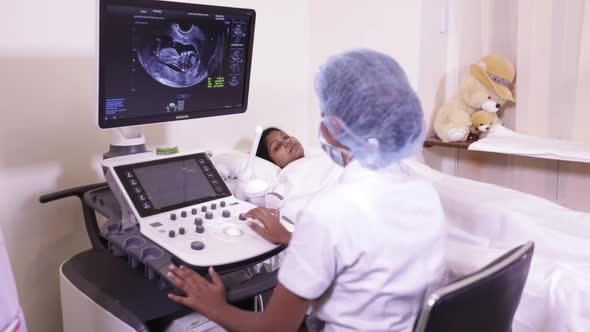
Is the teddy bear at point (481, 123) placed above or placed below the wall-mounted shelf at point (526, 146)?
above

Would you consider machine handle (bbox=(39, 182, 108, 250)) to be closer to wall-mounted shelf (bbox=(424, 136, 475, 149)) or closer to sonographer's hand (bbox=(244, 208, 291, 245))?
sonographer's hand (bbox=(244, 208, 291, 245))

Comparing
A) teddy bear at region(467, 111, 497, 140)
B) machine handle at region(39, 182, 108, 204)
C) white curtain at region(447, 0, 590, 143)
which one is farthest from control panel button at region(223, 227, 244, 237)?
white curtain at region(447, 0, 590, 143)

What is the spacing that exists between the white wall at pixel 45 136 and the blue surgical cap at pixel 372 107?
775 mm

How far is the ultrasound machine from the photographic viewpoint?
123 centimetres

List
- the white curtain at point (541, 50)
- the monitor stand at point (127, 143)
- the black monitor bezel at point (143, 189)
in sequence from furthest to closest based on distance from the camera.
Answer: the white curtain at point (541, 50), the monitor stand at point (127, 143), the black monitor bezel at point (143, 189)

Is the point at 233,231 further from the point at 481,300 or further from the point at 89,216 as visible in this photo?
the point at 481,300

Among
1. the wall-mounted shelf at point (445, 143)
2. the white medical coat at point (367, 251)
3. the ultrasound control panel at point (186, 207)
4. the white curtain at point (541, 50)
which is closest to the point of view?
the white medical coat at point (367, 251)

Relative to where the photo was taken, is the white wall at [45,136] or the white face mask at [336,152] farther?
the white wall at [45,136]

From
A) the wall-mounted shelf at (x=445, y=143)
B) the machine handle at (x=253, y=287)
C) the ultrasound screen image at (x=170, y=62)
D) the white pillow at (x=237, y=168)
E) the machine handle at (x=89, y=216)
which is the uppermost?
the ultrasound screen image at (x=170, y=62)

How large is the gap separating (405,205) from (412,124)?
0.53ft

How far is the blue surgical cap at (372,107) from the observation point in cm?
102

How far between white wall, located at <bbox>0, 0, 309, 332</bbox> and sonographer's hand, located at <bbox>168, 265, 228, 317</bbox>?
0.65 metres

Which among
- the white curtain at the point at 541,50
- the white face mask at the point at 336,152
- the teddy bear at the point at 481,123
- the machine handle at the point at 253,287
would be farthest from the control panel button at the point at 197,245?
the white curtain at the point at 541,50

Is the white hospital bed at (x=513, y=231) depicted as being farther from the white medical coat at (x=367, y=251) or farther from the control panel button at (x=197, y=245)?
the control panel button at (x=197, y=245)
